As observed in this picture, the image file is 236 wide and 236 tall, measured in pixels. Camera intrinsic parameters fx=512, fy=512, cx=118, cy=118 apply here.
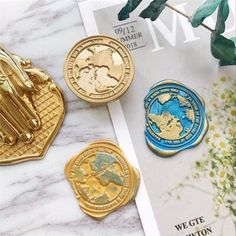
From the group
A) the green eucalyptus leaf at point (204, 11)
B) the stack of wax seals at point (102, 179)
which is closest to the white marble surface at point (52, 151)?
the stack of wax seals at point (102, 179)

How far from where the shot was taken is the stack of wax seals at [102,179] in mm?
675

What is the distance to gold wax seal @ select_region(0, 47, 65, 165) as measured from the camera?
0.68 meters

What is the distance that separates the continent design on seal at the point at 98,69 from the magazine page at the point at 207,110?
0.03m

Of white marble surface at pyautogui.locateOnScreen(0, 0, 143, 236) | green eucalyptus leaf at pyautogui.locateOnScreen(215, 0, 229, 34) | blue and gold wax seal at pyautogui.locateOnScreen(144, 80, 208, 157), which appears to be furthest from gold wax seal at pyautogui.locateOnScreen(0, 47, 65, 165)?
green eucalyptus leaf at pyautogui.locateOnScreen(215, 0, 229, 34)

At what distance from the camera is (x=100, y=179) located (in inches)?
26.8

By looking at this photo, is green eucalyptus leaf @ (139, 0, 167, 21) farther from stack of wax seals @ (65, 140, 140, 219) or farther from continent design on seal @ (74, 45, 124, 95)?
stack of wax seals @ (65, 140, 140, 219)

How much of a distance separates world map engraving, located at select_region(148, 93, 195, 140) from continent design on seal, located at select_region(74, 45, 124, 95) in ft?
0.23

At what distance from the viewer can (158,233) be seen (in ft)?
2.19

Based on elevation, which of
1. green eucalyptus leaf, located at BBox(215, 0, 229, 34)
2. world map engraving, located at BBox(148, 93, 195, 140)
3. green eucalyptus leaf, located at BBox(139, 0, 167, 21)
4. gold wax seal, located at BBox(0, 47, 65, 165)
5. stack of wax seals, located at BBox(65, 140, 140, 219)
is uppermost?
green eucalyptus leaf, located at BBox(139, 0, 167, 21)

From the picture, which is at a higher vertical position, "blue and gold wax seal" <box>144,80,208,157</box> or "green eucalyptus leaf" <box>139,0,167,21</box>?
"green eucalyptus leaf" <box>139,0,167,21</box>

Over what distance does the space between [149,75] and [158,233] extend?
22 centimetres

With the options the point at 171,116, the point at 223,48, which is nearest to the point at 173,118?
the point at 171,116

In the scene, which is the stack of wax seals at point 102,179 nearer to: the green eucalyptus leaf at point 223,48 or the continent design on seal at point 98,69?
the continent design on seal at point 98,69

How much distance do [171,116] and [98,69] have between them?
0.12 m
